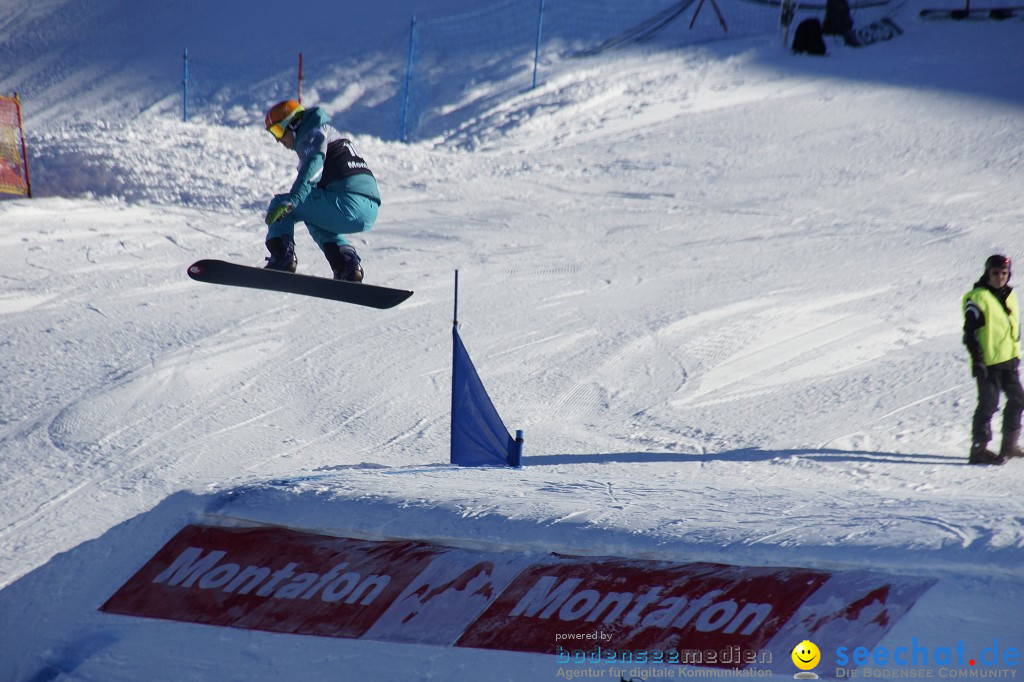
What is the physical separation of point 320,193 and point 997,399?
4882 millimetres

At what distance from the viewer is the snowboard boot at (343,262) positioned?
6.87 meters

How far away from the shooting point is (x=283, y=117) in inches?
249

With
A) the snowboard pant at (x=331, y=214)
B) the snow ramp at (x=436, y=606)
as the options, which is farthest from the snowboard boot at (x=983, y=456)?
the snowboard pant at (x=331, y=214)

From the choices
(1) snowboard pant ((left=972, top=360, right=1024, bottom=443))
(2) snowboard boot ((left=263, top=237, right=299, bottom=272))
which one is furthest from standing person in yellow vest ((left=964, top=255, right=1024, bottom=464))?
(2) snowboard boot ((left=263, top=237, right=299, bottom=272))

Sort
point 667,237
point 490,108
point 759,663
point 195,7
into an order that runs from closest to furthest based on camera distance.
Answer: point 759,663 < point 667,237 < point 490,108 < point 195,7

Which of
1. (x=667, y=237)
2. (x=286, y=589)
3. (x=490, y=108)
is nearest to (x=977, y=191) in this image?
(x=667, y=237)

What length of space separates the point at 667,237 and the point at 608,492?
24.6 feet

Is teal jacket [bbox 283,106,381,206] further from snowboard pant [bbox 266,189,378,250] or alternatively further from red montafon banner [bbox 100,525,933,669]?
red montafon banner [bbox 100,525,933,669]

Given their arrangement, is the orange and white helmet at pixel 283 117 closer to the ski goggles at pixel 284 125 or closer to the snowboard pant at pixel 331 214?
the ski goggles at pixel 284 125

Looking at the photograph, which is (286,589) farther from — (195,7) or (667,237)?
(195,7)

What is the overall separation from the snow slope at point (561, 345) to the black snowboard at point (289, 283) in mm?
1213

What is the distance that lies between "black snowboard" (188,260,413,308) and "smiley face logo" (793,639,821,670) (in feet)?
12.7

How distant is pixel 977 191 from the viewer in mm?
12945

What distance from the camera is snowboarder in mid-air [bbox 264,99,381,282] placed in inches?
246
